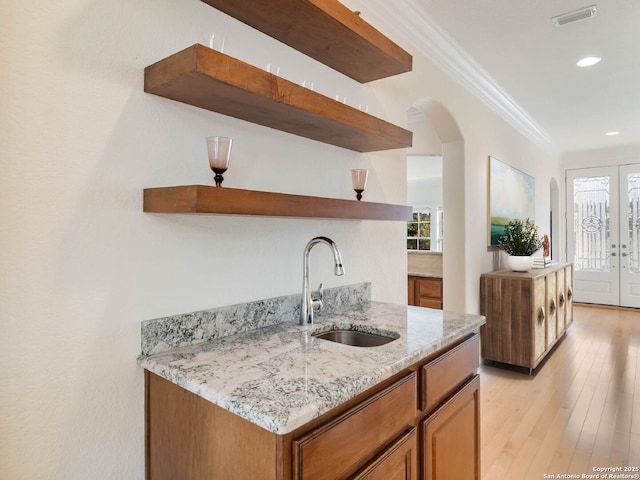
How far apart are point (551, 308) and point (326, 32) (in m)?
3.60

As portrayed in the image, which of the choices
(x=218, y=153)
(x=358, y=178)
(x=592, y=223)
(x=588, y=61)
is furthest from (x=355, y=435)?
(x=592, y=223)

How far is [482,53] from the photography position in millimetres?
2840

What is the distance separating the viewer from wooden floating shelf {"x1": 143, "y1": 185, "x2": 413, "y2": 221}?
40.1 inches

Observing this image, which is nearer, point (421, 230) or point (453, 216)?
point (453, 216)

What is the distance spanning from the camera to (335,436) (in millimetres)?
927

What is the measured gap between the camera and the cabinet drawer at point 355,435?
0.86 meters

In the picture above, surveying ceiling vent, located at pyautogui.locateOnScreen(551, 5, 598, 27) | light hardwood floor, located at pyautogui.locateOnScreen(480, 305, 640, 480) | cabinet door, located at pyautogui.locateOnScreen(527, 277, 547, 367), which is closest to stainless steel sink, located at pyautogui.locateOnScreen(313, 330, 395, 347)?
light hardwood floor, located at pyautogui.locateOnScreen(480, 305, 640, 480)

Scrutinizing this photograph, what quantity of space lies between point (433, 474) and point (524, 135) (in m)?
4.55

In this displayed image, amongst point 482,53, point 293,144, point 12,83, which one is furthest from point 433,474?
point 482,53

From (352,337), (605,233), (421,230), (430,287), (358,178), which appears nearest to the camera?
(352,337)

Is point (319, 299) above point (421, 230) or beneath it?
beneath

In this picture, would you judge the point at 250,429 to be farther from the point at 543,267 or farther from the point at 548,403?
the point at 543,267

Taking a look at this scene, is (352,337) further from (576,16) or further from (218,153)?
(576,16)

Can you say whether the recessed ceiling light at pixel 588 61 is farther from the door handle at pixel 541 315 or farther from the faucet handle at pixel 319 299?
the faucet handle at pixel 319 299
